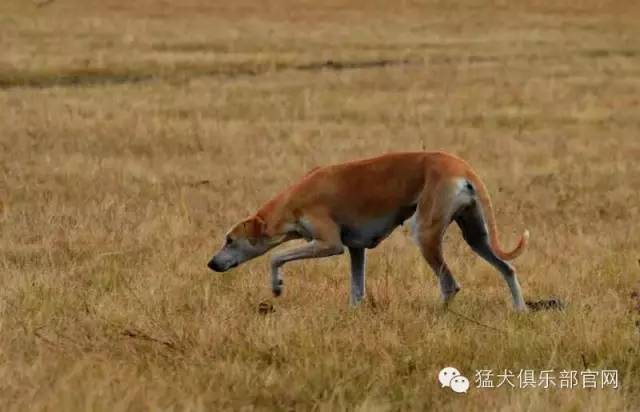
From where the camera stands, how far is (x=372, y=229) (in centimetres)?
780

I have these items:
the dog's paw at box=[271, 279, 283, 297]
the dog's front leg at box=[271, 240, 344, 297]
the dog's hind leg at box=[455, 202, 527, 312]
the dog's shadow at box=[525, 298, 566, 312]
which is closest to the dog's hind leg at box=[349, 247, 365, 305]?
the dog's front leg at box=[271, 240, 344, 297]

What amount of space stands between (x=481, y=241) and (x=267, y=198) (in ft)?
19.3

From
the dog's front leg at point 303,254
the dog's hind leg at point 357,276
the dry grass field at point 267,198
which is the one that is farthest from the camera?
the dog's hind leg at point 357,276

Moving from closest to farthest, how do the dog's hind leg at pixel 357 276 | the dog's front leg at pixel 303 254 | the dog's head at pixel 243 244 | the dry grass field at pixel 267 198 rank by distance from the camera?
the dry grass field at pixel 267 198 → the dog's front leg at pixel 303 254 → the dog's hind leg at pixel 357 276 → the dog's head at pixel 243 244

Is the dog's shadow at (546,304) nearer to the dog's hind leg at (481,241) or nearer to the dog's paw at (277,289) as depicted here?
the dog's hind leg at (481,241)

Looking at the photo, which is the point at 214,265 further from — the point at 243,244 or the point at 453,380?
the point at 453,380

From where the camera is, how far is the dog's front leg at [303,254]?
25.1ft

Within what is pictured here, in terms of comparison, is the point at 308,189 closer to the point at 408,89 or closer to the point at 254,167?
the point at 254,167

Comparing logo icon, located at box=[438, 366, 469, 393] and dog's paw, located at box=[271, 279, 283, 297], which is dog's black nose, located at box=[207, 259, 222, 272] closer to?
dog's paw, located at box=[271, 279, 283, 297]

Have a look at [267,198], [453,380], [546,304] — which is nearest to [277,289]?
[546,304]

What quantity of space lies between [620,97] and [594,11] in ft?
97.5

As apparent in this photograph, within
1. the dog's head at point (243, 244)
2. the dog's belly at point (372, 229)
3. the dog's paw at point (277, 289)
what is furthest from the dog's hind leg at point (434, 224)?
the dog's head at point (243, 244)

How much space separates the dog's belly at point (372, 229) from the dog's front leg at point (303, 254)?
0.56 ft

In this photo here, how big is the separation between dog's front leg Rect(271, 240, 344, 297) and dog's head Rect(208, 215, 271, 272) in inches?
11.0
